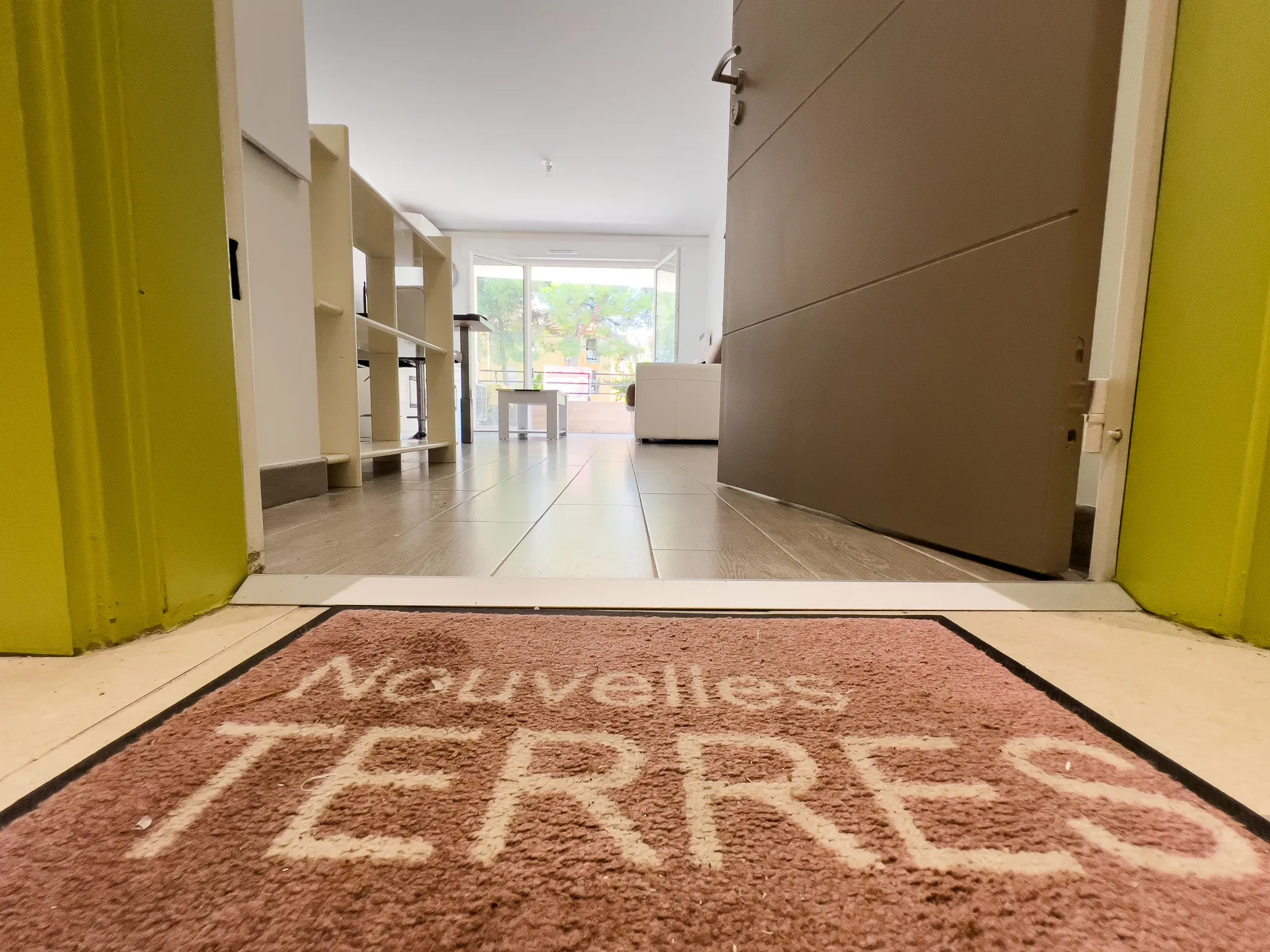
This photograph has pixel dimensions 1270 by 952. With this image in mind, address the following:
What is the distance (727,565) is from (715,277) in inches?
288

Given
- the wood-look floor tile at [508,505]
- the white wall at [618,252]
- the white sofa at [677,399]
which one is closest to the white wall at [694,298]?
the white wall at [618,252]

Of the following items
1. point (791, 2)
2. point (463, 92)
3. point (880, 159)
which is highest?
point (463, 92)

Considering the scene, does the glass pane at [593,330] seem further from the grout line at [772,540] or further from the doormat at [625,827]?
the doormat at [625,827]

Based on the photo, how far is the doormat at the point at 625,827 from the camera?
282 millimetres

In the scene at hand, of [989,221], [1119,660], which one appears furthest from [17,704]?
[989,221]

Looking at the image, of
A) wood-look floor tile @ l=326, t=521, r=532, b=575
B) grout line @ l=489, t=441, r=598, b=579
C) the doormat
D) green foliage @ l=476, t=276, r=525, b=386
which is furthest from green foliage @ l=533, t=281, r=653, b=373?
the doormat

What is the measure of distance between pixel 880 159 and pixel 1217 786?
119cm

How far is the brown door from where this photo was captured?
2.73ft

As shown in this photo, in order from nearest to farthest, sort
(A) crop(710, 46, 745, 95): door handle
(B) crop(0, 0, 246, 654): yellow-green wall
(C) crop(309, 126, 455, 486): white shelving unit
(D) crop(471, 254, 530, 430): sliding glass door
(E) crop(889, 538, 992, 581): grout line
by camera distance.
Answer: (B) crop(0, 0, 246, 654): yellow-green wall < (E) crop(889, 538, 992, 581): grout line < (A) crop(710, 46, 745, 95): door handle < (C) crop(309, 126, 455, 486): white shelving unit < (D) crop(471, 254, 530, 430): sliding glass door

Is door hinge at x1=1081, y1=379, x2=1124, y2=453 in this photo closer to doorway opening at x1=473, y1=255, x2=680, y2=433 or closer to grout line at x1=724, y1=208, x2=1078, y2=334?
grout line at x1=724, y1=208, x2=1078, y2=334

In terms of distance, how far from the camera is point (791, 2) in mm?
1450

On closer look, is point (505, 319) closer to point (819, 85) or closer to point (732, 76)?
point (732, 76)

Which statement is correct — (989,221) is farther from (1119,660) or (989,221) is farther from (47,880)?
(47,880)

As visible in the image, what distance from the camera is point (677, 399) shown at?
5172 mm
